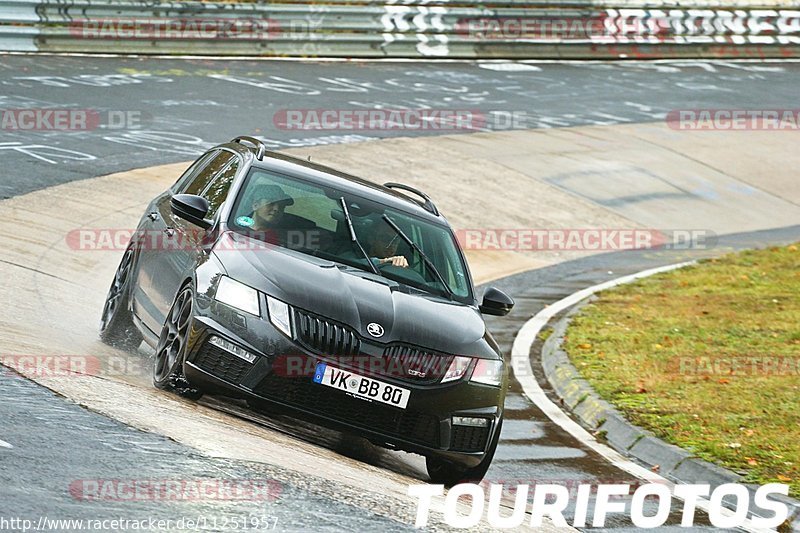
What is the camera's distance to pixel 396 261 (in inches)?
343

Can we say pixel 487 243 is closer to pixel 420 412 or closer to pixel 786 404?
pixel 786 404

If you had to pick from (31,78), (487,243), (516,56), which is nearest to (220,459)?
(487,243)

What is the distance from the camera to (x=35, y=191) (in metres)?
15.6

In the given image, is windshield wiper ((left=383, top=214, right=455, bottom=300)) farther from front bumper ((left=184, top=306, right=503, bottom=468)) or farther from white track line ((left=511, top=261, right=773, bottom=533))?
white track line ((left=511, top=261, right=773, bottom=533))

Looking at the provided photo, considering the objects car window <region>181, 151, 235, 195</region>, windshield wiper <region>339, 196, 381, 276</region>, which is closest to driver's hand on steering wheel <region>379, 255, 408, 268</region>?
windshield wiper <region>339, 196, 381, 276</region>

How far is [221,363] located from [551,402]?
4.35m

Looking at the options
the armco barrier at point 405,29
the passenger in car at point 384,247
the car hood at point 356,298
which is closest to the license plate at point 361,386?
the car hood at point 356,298

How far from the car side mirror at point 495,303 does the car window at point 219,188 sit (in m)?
1.89

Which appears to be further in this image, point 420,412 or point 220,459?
point 420,412

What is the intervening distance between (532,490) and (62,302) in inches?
192

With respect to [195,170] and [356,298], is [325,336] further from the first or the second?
[195,170]

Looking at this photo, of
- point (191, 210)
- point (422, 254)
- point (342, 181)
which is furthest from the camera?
point (342, 181)

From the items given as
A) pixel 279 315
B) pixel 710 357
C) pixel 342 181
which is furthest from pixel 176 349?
pixel 710 357

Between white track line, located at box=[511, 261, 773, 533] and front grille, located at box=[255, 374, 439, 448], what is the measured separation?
208 centimetres
